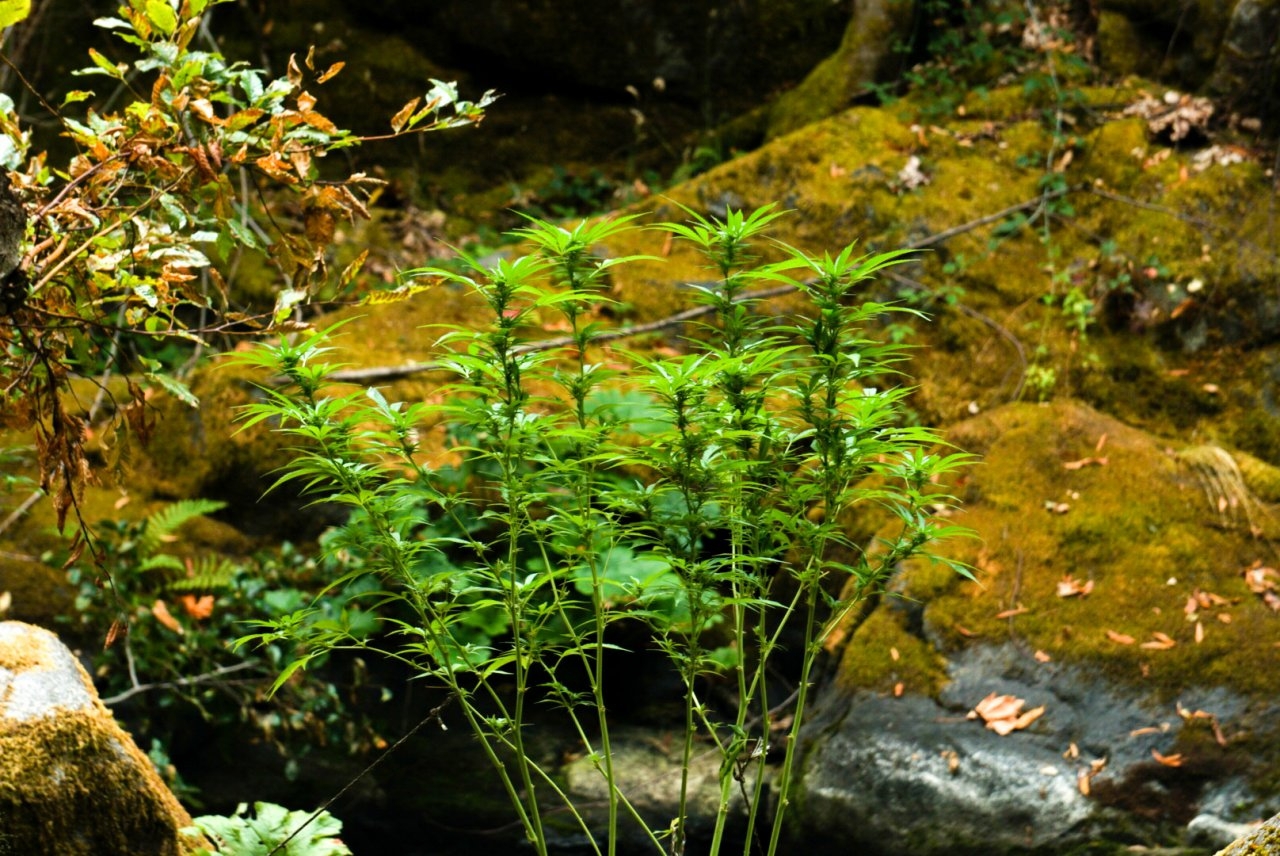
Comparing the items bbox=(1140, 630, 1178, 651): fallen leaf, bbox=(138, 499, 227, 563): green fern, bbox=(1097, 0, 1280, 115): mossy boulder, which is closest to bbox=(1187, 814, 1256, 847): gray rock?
bbox=(1140, 630, 1178, 651): fallen leaf

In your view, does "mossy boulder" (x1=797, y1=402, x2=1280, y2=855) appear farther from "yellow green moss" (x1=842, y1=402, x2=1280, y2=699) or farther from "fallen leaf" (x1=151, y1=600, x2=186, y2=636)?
"fallen leaf" (x1=151, y1=600, x2=186, y2=636)

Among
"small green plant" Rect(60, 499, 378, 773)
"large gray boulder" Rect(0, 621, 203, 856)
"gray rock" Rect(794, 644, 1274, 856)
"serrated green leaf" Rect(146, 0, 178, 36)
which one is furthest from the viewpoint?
"small green plant" Rect(60, 499, 378, 773)

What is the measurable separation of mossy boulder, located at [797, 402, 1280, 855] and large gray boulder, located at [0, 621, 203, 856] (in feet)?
7.91

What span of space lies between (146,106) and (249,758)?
139 inches

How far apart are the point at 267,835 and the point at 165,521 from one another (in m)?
2.77

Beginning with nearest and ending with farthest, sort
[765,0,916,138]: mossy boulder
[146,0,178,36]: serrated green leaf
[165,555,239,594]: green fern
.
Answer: [146,0,178,36]: serrated green leaf
[165,555,239,594]: green fern
[765,0,916,138]: mossy boulder

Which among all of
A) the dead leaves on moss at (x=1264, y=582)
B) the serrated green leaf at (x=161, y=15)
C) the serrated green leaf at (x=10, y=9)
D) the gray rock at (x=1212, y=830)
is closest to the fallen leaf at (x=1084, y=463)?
the dead leaves on moss at (x=1264, y=582)

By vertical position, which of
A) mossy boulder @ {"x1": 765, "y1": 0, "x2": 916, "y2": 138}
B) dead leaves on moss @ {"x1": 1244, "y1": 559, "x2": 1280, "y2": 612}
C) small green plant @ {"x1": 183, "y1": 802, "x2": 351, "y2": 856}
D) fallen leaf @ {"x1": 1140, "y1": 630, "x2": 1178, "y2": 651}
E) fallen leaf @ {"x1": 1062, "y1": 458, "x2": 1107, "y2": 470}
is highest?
mossy boulder @ {"x1": 765, "y1": 0, "x2": 916, "y2": 138}

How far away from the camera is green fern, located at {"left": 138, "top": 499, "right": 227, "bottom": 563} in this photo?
5102 mm

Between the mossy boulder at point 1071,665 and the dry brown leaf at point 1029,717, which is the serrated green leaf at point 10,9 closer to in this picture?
the mossy boulder at point 1071,665

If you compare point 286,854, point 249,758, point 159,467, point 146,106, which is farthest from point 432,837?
point 146,106

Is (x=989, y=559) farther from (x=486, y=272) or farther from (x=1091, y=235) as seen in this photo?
(x=486, y=272)

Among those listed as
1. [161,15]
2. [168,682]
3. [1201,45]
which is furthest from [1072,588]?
[1201,45]

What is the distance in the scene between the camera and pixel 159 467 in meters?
5.88
